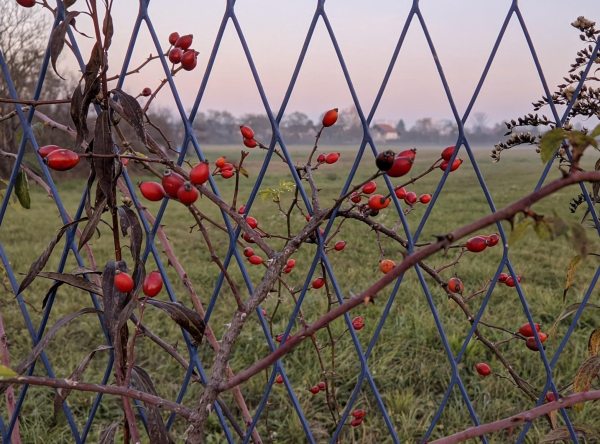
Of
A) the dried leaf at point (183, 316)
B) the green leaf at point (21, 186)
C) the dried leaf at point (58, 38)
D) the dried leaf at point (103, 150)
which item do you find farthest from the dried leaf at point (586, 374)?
the green leaf at point (21, 186)

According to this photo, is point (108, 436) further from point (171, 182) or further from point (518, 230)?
point (518, 230)

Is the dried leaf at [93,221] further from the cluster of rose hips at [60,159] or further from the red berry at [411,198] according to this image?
the red berry at [411,198]

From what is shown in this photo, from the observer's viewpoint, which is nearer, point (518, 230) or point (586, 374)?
point (518, 230)

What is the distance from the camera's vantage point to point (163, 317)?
3.10 m

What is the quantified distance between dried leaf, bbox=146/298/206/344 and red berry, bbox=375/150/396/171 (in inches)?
16.7

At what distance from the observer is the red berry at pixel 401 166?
2.01 ft

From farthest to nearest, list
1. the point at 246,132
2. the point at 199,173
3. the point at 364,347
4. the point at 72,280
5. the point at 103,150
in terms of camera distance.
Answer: the point at 364,347 < the point at 246,132 < the point at 72,280 < the point at 103,150 < the point at 199,173

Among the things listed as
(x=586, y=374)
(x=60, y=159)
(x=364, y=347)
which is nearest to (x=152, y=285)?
(x=60, y=159)

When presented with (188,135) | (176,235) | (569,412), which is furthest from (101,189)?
(176,235)

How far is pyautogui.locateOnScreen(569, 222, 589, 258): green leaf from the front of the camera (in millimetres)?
534

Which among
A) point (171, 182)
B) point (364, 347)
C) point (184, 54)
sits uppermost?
point (184, 54)

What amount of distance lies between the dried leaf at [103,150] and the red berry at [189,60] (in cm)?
18

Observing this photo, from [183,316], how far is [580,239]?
1.97ft

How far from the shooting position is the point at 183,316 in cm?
79
